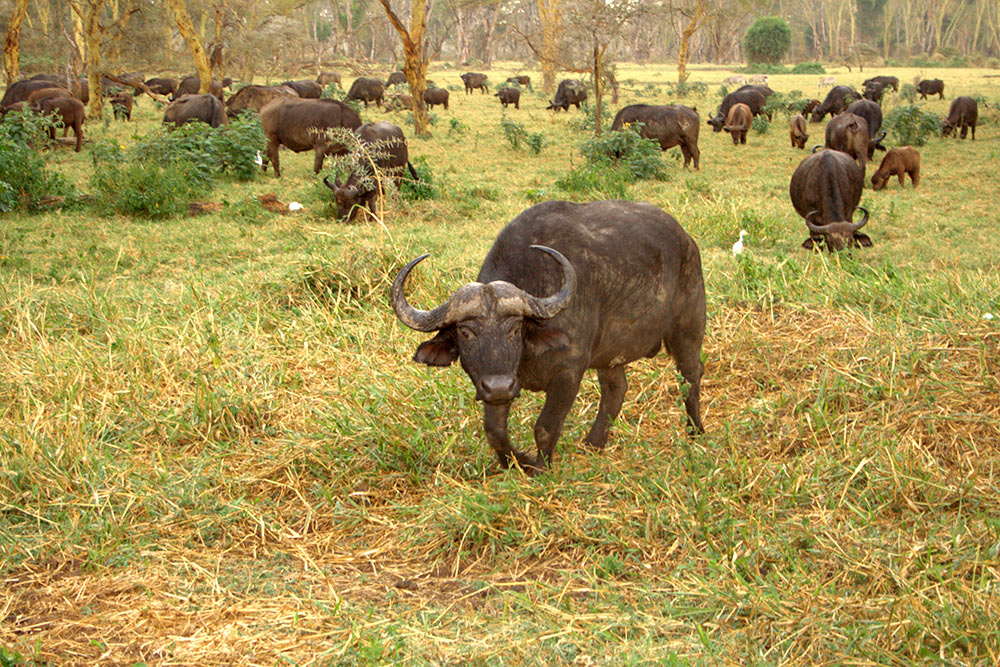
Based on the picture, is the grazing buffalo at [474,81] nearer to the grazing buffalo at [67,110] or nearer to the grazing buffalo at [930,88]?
the grazing buffalo at [930,88]

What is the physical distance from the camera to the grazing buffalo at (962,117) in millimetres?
18750

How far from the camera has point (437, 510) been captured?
13.3 feet

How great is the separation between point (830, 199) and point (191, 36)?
1393 centimetres

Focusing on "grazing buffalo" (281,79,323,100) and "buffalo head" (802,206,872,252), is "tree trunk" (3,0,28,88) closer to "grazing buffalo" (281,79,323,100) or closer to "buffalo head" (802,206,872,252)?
"grazing buffalo" (281,79,323,100)

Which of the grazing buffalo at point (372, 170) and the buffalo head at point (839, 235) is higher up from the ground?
the grazing buffalo at point (372, 170)

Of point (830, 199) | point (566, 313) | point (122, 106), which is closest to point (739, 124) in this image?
point (830, 199)

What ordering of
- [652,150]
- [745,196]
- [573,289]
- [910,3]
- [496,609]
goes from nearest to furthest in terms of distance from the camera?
[496,609], [573,289], [745,196], [652,150], [910,3]

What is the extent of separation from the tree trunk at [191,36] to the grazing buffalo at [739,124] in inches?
448

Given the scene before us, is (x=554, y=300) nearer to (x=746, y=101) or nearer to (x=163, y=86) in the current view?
(x=746, y=101)

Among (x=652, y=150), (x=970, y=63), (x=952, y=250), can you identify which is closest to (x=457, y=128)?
(x=652, y=150)

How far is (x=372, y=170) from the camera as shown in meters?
11.7

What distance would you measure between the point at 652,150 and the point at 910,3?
68719mm

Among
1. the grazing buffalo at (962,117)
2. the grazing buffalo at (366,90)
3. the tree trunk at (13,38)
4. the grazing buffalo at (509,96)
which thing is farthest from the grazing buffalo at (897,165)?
the grazing buffalo at (366,90)

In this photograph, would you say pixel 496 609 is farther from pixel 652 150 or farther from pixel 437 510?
pixel 652 150
